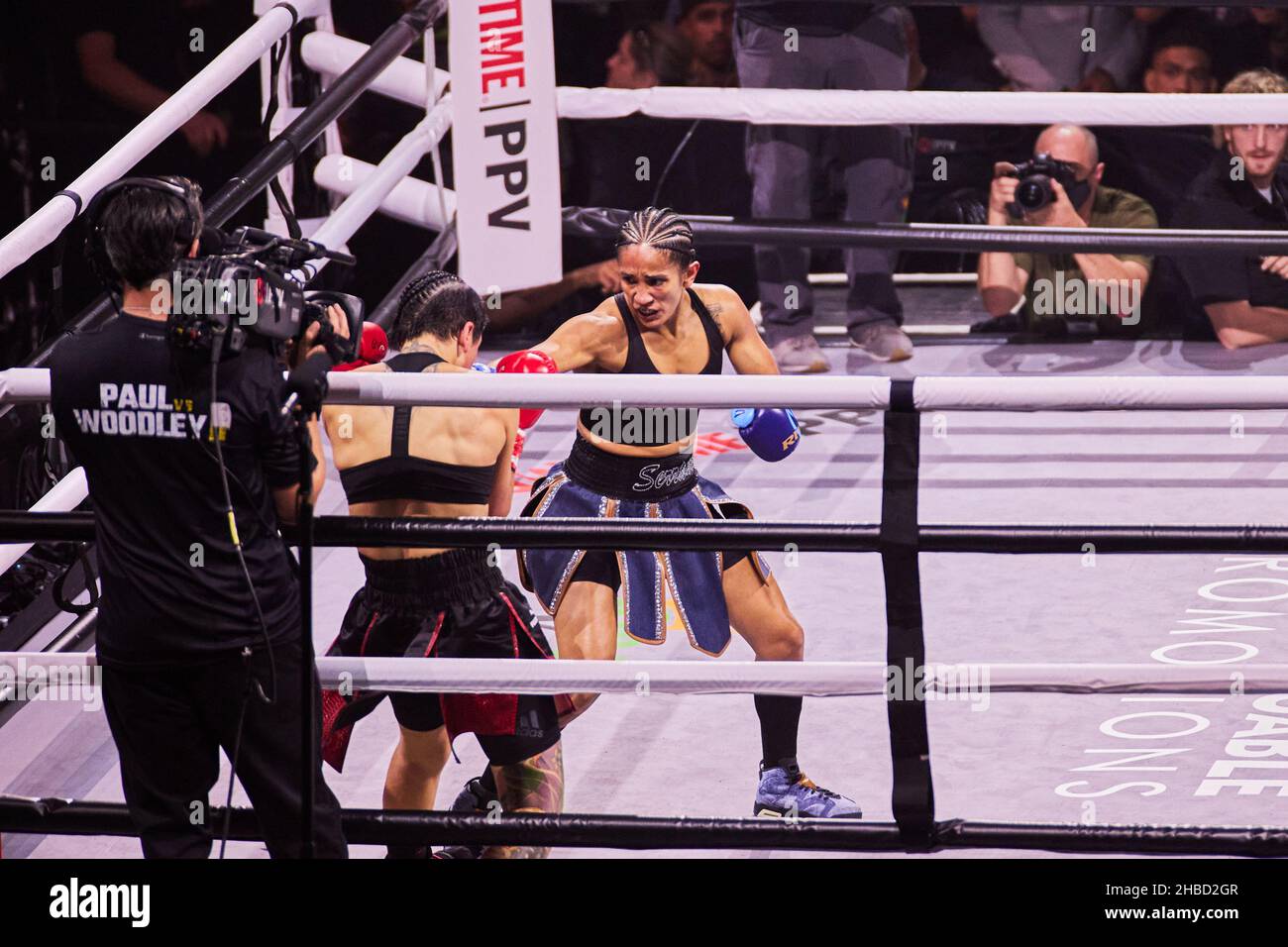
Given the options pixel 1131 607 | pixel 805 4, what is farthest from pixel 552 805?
pixel 805 4

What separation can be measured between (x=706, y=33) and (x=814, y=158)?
814mm

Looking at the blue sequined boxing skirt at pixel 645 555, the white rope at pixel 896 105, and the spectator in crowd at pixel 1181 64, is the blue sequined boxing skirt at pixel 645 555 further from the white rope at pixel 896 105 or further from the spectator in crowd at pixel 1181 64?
the spectator in crowd at pixel 1181 64

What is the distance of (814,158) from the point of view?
5230 millimetres

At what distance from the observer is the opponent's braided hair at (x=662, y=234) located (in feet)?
11.6

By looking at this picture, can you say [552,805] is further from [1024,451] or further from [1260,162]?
[1260,162]

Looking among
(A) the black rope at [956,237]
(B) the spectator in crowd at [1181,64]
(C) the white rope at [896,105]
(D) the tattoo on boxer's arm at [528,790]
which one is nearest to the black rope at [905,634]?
(D) the tattoo on boxer's arm at [528,790]

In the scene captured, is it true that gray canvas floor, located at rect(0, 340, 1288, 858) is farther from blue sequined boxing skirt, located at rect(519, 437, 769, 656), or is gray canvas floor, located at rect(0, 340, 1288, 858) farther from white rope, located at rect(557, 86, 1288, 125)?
white rope, located at rect(557, 86, 1288, 125)

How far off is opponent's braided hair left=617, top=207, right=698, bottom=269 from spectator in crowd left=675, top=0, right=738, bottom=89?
2.34m

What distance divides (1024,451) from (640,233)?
1.45 metres

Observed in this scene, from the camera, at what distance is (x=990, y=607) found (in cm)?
373

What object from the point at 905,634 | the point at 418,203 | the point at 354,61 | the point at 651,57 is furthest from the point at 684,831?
the point at 651,57

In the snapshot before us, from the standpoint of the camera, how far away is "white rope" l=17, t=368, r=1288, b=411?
7.91ft

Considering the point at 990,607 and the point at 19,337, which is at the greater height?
the point at 19,337

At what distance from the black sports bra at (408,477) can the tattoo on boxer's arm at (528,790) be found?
0.44 m
